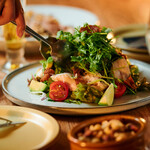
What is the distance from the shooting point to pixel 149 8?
6.14 meters

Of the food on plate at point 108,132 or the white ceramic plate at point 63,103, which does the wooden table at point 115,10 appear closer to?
the white ceramic plate at point 63,103

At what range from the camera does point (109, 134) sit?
4.39 ft

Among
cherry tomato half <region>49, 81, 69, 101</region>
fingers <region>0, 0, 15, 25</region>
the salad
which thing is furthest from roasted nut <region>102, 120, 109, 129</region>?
fingers <region>0, 0, 15, 25</region>

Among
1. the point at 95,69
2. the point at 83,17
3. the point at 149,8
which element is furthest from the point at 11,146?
the point at 149,8

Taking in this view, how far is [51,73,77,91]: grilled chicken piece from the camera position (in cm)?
214

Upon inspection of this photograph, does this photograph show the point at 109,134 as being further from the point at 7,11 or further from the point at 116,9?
the point at 116,9

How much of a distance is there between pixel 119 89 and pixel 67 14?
10.4 ft

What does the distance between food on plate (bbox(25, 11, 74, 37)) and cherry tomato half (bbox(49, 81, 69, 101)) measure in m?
2.05

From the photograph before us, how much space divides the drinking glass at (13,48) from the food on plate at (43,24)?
92cm

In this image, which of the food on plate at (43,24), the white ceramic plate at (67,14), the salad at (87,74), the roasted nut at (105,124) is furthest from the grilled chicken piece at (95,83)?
the white ceramic plate at (67,14)

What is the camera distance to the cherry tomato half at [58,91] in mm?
2051

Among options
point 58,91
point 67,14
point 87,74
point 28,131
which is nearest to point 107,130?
point 28,131

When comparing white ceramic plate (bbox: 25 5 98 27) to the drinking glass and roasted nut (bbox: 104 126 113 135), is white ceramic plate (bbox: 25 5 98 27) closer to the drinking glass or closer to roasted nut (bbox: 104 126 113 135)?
the drinking glass

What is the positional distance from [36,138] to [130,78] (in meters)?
0.90
